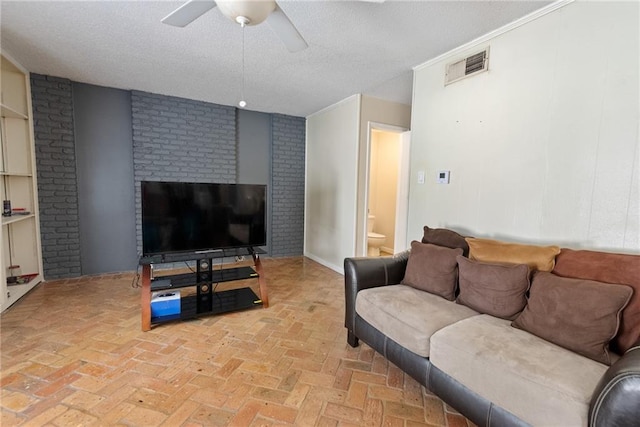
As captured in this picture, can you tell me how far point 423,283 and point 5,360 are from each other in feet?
9.51

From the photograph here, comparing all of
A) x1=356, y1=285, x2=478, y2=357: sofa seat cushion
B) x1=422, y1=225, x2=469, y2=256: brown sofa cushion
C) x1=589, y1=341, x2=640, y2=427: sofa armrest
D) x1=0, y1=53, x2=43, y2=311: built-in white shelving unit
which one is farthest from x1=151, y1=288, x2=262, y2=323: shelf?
x1=589, y1=341, x2=640, y2=427: sofa armrest

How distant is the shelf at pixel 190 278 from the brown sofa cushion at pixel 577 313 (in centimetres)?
223

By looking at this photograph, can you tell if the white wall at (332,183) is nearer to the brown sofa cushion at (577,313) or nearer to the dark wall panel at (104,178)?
the brown sofa cushion at (577,313)

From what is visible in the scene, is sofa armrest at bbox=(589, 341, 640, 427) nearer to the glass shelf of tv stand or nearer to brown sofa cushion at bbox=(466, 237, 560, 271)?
brown sofa cushion at bbox=(466, 237, 560, 271)

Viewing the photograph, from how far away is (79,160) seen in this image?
3500 millimetres

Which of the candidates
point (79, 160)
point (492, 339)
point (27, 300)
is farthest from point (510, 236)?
point (79, 160)

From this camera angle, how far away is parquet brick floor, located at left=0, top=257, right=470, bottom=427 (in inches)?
59.0

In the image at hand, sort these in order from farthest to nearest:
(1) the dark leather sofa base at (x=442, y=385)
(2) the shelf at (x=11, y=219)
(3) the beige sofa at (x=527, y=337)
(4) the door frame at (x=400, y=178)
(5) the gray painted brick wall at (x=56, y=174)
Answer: (4) the door frame at (x=400, y=178) → (5) the gray painted brick wall at (x=56, y=174) → (2) the shelf at (x=11, y=219) → (1) the dark leather sofa base at (x=442, y=385) → (3) the beige sofa at (x=527, y=337)

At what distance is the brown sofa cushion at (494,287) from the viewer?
5.31 ft

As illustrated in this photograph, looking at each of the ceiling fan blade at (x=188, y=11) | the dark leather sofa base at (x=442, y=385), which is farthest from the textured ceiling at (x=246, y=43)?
Answer: the dark leather sofa base at (x=442, y=385)

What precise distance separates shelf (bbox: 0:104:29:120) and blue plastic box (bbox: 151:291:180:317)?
7.41 ft

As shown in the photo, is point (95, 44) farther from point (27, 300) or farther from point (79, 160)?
point (27, 300)

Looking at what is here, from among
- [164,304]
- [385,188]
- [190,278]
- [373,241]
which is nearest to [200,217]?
[190,278]

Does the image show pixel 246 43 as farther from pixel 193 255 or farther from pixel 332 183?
pixel 332 183
